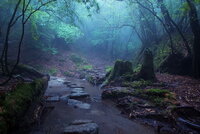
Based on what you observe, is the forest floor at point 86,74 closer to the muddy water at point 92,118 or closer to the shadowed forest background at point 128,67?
the shadowed forest background at point 128,67

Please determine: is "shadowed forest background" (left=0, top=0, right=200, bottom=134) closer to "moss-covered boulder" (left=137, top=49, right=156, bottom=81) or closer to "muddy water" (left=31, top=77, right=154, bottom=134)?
"moss-covered boulder" (left=137, top=49, right=156, bottom=81)

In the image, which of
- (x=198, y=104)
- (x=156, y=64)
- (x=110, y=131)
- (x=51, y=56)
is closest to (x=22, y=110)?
(x=110, y=131)

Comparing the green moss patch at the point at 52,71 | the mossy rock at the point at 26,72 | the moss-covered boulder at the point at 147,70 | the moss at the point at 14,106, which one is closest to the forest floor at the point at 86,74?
the green moss patch at the point at 52,71

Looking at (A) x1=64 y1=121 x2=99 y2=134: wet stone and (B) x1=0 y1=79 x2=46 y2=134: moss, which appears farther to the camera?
(A) x1=64 y1=121 x2=99 y2=134: wet stone

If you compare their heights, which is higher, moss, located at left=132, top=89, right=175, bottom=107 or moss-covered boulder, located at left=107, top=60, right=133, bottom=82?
moss-covered boulder, located at left=107, top=60, right=133, bottom=82

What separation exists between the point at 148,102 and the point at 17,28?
14.6 meters

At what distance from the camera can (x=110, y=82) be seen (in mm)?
9609

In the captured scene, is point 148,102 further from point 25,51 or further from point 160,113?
point 25,51

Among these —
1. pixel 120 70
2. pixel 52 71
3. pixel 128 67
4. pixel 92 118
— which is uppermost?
pixel 128 67

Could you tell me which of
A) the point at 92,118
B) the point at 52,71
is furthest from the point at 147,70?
the point at 52,71

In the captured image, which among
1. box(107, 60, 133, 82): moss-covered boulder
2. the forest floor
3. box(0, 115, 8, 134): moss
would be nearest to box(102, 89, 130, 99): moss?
the forest floor

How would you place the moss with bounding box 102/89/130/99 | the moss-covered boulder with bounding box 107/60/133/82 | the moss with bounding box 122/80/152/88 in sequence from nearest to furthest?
the moss with bounding box 102/89/130/99
the moss with bounding box 122/80/152/88
the moss-covered boulder with bounding box 107/60/133/82

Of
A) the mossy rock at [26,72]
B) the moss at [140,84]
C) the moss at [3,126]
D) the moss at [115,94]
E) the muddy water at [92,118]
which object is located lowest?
the muddy water at [92,118]

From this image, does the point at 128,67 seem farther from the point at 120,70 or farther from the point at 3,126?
the point at 3,126
